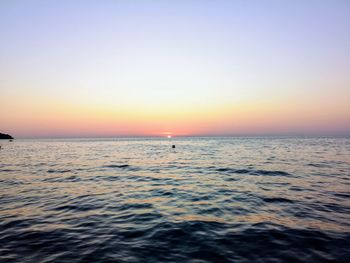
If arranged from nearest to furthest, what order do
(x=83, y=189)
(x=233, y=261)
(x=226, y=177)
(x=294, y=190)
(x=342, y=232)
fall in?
(x=233, y=261)
(x=342, y=232)
(x=294, y=190)
(x=83, y=189)
(x=226, y=177)

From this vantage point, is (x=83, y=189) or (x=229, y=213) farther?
(x=83, y=189)

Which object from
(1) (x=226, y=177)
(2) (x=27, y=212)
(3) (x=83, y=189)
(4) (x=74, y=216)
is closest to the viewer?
(4) (x=74, y=216)

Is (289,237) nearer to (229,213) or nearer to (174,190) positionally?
(229,213)

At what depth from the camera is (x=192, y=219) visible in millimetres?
10094

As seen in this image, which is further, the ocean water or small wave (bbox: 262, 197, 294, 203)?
small wave (bbox: 262, 197, 294, 203)

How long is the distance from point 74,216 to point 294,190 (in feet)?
42.8

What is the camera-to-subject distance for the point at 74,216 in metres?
10.8

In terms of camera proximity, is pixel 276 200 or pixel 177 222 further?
pixel 276 200

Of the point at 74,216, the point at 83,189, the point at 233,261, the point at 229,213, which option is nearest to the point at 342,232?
the point at 229,213

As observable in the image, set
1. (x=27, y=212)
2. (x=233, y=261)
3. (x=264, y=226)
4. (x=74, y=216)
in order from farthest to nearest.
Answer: (x=27, y=212) → (x=74, y=216) → (x=264, y=226) → (x=233, y=261)

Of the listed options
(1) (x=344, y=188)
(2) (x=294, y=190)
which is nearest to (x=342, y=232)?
(2) (x=294, y=190)

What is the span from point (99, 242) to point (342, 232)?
8.37 m

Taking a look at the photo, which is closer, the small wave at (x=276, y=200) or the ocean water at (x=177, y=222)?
the ocean water at (x=177, y=222)

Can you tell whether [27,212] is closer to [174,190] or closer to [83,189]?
[83,189]
